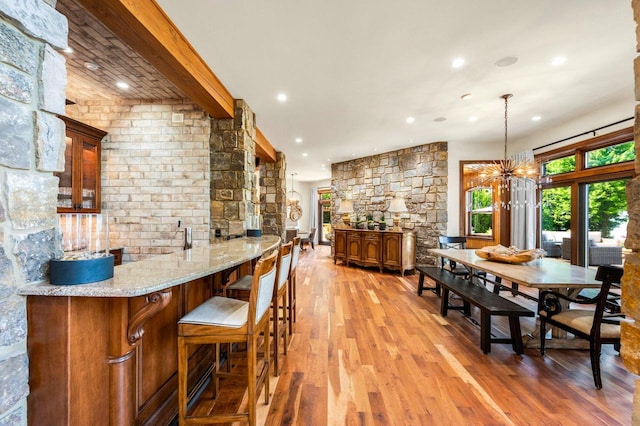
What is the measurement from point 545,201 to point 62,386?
21.9 ft

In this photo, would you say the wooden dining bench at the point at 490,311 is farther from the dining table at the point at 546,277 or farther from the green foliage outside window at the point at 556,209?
the green foliage outside window at the point at 556,209

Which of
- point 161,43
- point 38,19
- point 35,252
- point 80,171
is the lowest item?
point 35,252

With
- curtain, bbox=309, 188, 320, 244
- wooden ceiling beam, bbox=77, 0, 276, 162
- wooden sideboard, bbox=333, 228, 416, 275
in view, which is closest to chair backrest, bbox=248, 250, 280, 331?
wooden ceiling beam, bbox=77, 0, 276, 162

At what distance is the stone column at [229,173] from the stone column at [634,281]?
331cm

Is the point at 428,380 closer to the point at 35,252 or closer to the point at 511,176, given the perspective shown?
the point at 35,252

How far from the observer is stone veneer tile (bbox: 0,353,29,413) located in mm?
951

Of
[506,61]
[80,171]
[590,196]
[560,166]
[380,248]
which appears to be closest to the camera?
[506,61]

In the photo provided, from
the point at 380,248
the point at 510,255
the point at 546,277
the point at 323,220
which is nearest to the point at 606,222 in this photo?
the point at 510,255

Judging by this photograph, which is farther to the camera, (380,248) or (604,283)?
(380,248)

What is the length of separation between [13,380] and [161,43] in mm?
2170

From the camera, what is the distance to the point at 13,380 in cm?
98

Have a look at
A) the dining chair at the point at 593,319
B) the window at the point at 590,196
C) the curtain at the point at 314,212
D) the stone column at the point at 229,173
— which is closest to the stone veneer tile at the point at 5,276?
the stone column at the point at 229,173

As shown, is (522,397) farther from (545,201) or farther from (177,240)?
(545,201)

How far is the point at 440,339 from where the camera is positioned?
8.73 feet
